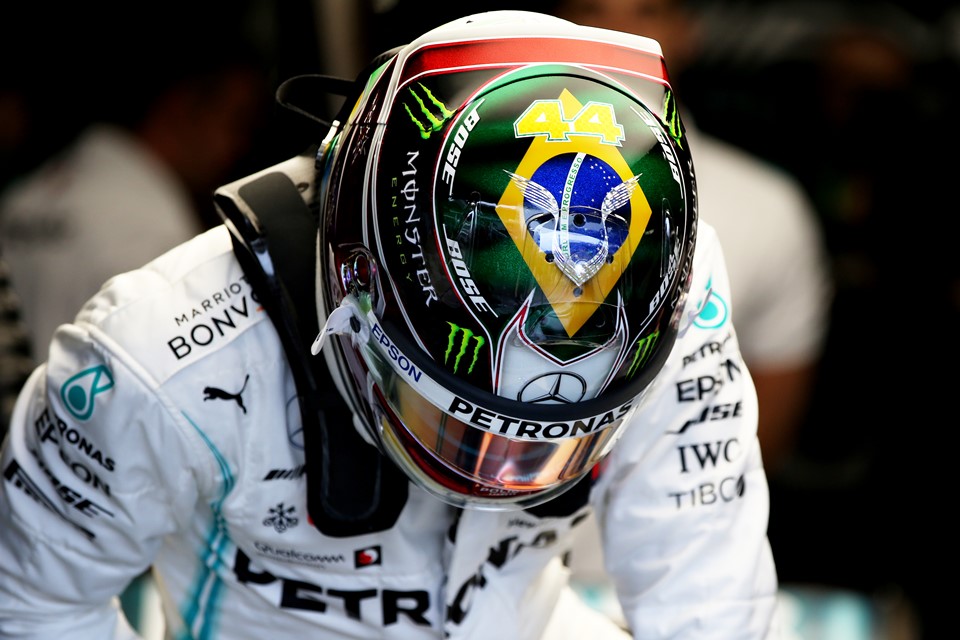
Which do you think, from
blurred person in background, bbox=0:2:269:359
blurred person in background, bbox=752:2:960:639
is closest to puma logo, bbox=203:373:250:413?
blurred person in background, bbox=0:2:269:359

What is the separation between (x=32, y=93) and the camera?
10.6ft

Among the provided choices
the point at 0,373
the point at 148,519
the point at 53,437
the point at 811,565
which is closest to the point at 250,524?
the point at 148,519

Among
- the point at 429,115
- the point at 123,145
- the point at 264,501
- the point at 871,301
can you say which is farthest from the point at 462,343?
the point at 871,301

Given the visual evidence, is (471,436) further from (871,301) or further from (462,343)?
(871,301)

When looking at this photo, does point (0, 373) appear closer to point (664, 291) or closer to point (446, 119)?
point (446, 119)

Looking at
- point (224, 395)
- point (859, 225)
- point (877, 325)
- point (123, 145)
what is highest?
point (224, 395)

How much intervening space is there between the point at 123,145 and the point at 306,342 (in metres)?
1.65

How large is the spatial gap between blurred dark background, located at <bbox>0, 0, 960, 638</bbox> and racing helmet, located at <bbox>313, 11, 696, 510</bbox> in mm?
1788

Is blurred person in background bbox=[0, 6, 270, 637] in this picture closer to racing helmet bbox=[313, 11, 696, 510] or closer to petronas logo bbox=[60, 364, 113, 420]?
petronas logo bbox=[60, 364, 113, 420]

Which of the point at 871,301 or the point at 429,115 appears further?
the point at 871,301

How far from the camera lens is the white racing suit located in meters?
1.25

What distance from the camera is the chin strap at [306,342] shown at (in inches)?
49.6

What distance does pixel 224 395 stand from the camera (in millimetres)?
1259

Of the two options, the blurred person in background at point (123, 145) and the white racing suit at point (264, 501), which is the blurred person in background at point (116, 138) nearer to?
the blurred person in background at point (123, 145)
